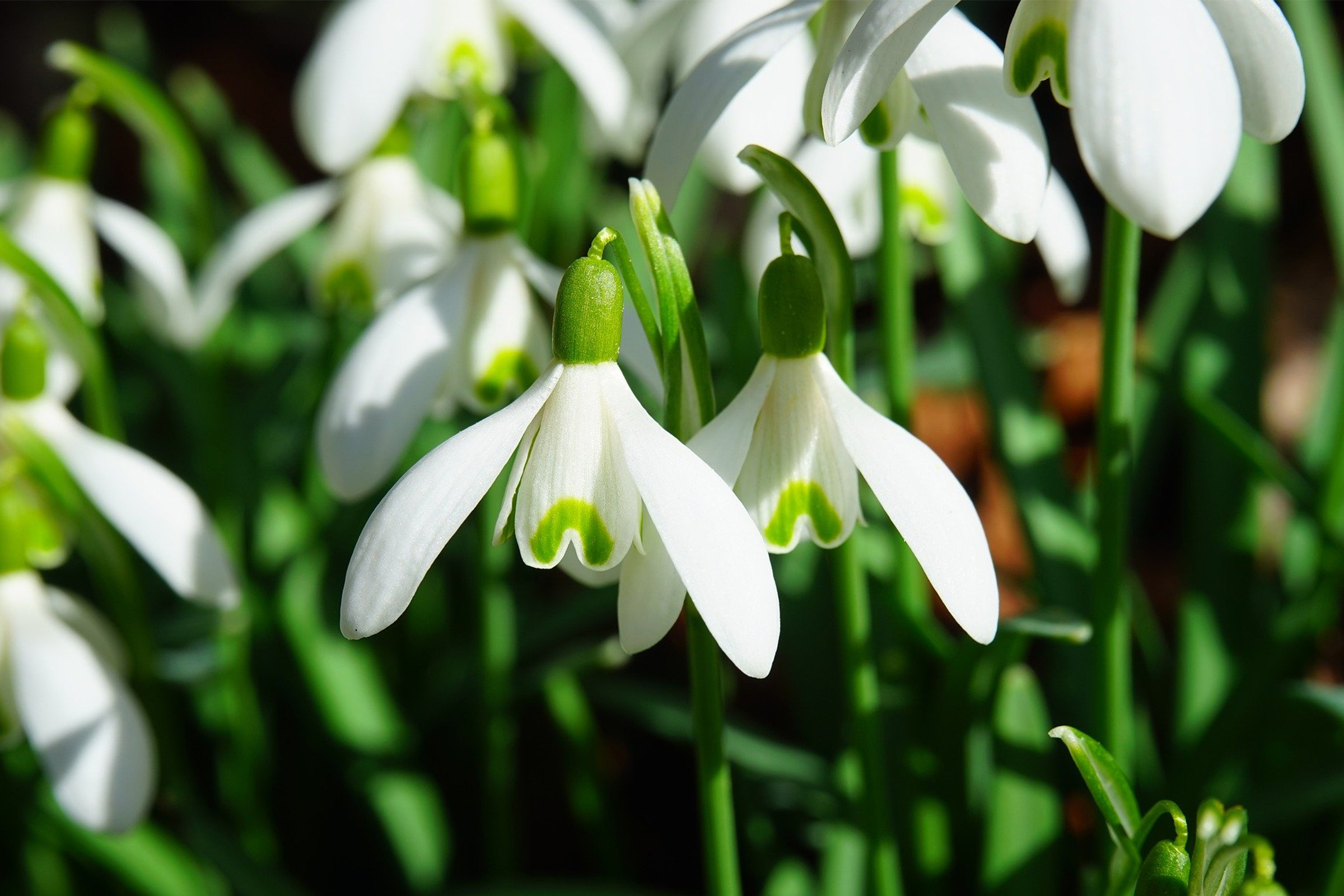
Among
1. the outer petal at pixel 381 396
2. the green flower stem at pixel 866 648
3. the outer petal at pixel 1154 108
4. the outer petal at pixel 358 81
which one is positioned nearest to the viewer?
the outer petal at pixel 1154 108

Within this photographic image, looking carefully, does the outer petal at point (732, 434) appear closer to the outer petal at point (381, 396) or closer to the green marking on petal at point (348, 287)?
the outer petal at point (381, 396)

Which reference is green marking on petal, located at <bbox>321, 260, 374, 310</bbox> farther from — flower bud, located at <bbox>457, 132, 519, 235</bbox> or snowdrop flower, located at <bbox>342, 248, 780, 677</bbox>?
snowdrop flower, located at <bbox>342, 248, 780, 677</bbox>

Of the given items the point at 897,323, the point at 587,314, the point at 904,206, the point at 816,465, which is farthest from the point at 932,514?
the point at 904,206

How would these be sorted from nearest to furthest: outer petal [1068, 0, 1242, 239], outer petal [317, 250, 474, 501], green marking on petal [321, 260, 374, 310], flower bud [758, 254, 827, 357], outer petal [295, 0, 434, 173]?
outer petal [1068, 0, 1242, 239]
flower bud [758, 254, 827, 357]
outer petal [317, 250, 474, 501]
outer petal [295, 0, 434, 173]
green marking on petal [321, 260, 374, 310]

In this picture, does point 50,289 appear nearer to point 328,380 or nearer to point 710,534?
point 328,380

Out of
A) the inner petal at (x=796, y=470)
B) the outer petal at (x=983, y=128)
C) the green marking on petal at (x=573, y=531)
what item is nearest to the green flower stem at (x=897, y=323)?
the outer petal at (x=983, y=128)

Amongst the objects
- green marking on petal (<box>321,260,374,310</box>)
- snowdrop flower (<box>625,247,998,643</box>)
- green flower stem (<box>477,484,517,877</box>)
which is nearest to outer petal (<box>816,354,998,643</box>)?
snowdrop flower (<box>625,247,998,643</box>)

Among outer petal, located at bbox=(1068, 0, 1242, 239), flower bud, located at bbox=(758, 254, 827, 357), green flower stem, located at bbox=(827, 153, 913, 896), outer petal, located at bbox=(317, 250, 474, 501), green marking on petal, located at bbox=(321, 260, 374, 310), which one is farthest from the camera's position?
green marking on petal, located at bbox=(321, 260, 374, 310)
